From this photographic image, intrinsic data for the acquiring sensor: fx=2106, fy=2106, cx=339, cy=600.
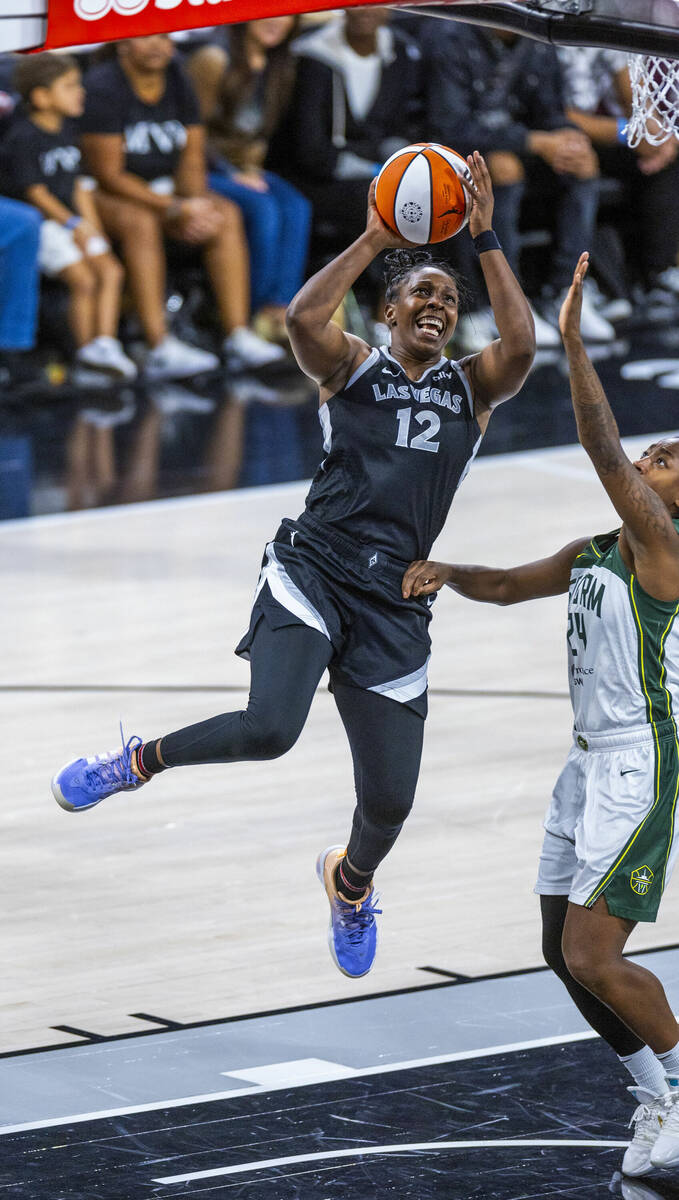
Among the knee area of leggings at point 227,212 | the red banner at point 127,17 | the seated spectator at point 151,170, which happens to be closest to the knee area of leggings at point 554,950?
the red banner at point 127,17

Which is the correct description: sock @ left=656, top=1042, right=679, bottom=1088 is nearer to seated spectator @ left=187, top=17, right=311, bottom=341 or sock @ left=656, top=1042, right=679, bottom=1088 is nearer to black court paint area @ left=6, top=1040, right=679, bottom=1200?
black court paint area @ left=6, top=1040, right=679, bottom=1200

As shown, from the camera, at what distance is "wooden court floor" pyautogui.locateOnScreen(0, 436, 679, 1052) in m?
6.50

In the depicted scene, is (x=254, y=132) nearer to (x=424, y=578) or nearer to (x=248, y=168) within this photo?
(x=248, y=168)

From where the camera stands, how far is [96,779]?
5930mm

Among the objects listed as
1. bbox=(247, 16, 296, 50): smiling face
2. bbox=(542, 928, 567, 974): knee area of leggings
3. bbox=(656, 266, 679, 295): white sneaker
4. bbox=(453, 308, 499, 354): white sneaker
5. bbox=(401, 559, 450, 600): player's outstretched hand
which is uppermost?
bbox=(247, 16, 296, 50): smiling face

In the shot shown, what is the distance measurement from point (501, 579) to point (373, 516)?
0.41 metres

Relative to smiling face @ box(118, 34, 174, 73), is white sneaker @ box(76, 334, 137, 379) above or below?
below

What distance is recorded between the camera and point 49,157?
1404 cm

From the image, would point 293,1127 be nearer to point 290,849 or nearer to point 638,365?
point 290,849

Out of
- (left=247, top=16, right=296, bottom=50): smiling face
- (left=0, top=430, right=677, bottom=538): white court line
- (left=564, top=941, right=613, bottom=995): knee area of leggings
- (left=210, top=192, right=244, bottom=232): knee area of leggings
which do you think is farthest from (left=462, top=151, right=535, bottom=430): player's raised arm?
(left=247, top=16, right=296, bottom=50): smiling face

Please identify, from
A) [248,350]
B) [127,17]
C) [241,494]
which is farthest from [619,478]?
[248,350]

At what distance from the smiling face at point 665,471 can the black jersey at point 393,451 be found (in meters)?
0.74

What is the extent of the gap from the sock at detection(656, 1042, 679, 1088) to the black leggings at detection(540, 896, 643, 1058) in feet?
0.23

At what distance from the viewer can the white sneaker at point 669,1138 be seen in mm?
5031
